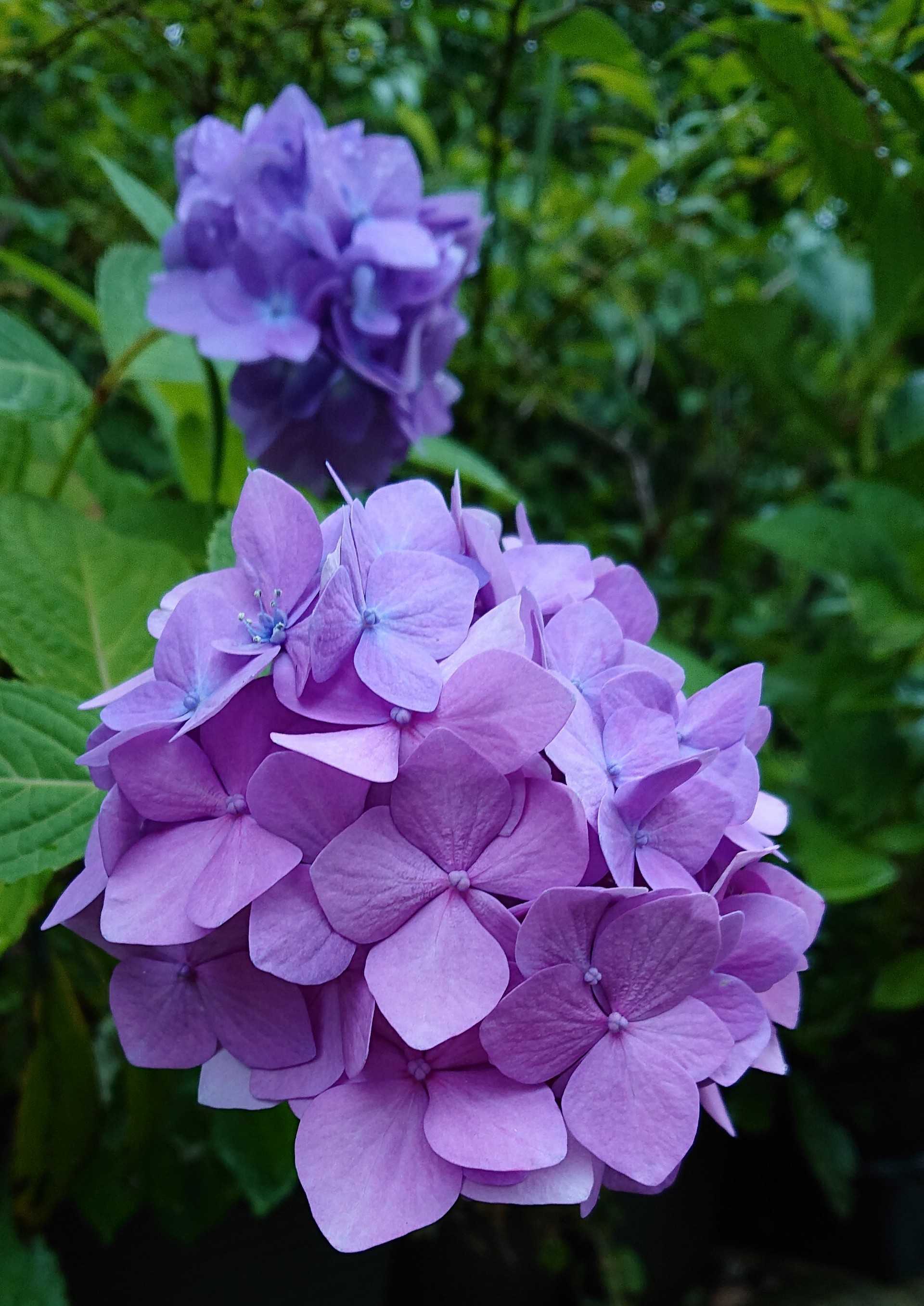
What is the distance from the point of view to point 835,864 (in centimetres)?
70

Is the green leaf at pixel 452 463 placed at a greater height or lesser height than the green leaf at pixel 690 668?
lesser

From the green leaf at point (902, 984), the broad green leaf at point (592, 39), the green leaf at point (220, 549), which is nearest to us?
the green leaf at point (220, 549)

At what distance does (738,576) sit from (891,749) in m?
0.50

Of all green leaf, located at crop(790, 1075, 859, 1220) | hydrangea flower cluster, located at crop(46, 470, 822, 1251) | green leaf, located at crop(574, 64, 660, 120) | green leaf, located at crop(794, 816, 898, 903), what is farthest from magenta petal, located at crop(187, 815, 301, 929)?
green leaf, located at crop(790, 1075, 859, 1220)

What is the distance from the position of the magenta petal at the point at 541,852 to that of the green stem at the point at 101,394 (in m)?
0.38

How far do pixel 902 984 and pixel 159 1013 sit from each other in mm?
702

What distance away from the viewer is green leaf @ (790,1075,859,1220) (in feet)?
3.07

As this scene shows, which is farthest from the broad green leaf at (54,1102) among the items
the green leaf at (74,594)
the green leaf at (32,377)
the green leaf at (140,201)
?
the green leaf at (140,201)

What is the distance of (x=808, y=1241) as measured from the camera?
42.6 inches

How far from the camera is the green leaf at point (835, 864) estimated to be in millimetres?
649

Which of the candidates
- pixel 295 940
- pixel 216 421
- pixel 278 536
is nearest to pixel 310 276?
pixel 216 421

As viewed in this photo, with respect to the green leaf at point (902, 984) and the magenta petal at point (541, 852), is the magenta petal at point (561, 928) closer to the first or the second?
the magenta petal at point (541, 852)

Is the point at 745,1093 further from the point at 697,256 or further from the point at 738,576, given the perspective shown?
the point at 697,256

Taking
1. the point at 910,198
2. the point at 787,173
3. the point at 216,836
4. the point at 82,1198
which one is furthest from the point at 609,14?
the point at 82,1198
